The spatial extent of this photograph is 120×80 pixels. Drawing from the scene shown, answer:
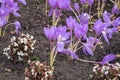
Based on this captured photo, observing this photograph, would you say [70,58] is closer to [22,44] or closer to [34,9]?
[22,44]

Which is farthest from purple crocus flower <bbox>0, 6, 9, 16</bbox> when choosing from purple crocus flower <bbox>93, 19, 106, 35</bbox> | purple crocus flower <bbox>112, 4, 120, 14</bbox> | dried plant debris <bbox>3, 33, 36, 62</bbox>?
purple crocus flower <bbox>112, 4, 120, 14</bbox>

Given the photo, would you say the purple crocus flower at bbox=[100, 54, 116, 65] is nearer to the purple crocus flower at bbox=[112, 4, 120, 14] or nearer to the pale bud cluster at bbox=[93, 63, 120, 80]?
the pale bud cluster at bbox=[93, 63, 120, 80]

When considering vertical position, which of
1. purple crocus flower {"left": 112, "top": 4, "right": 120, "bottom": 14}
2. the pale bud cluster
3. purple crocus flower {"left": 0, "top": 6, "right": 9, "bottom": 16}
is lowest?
the pale bud cluster

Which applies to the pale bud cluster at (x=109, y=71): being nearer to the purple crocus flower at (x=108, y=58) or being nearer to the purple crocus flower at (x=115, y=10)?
the purple crocus flower at (x=108, y=58)

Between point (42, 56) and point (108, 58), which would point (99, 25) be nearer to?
point (108, 58)

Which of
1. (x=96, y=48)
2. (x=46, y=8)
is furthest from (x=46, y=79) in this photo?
(x=46, y=8)

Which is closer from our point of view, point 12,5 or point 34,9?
point 12,5

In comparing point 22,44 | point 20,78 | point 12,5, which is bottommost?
point 20,78
